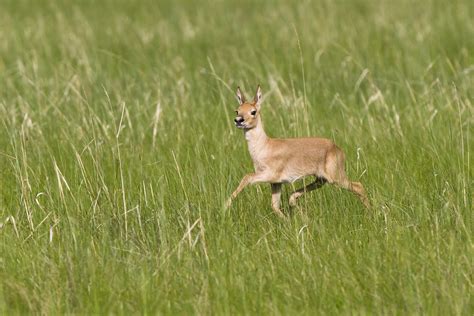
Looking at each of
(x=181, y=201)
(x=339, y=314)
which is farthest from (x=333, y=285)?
(x=181, y=201)

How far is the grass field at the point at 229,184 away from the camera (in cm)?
487

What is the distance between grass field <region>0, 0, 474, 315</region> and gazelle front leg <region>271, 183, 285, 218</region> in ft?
0.22

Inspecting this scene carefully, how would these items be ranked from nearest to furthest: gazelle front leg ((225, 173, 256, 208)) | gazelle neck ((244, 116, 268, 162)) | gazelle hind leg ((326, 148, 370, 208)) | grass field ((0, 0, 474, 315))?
grass field ((0, 0, 474, 315)) → gazelle front leg ((225, 173, 256, 208)) → gazelle hind leg ((326, 148, 370, 208)) → gazelle neck ((244, 116, 268, 162))

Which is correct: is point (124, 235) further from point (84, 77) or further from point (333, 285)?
point (84, 77)

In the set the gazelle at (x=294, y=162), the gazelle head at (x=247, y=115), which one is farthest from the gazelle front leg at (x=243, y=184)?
the gazelle head at (x=247, y=115)

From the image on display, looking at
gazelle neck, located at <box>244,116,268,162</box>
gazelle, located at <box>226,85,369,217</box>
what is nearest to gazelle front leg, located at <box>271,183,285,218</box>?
gazelle, located at <box>226,85,369,217</box>

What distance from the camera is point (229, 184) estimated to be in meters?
5.94

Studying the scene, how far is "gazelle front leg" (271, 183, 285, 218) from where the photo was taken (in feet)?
19.4

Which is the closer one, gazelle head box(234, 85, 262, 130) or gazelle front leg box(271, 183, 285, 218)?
gazelle front leg box(271, 183, 285, 218)

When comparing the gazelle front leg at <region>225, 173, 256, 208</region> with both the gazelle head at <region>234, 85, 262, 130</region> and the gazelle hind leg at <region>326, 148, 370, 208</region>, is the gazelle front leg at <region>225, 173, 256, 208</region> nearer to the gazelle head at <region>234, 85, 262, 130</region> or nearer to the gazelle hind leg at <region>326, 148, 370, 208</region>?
the gazelle head at <region>234, 85, 262, 130</region>

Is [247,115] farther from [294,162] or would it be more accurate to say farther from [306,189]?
[306,189]

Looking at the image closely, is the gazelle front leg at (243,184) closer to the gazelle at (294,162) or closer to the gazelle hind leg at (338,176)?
the gazelle at (294,162)

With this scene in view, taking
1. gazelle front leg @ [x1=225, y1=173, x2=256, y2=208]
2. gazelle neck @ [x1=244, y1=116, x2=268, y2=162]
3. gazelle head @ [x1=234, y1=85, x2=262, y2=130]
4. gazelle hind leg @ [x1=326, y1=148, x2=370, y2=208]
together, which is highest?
gazelle head @ [x1=234, y1=85, x2=262, y2=130]

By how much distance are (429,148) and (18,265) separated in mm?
2918
